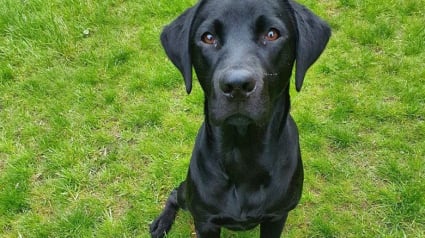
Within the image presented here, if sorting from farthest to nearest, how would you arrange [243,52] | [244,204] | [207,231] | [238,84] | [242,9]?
[207,231], [244,204], [242,9], [243,52], [238,84]

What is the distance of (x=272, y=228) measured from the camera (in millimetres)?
2988

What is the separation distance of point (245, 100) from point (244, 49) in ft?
0.72

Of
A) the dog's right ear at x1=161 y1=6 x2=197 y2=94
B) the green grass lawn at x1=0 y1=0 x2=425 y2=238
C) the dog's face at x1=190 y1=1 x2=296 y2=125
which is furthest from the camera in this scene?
the green grass lawn at x1=0 y1=0 x2=425 y2=238

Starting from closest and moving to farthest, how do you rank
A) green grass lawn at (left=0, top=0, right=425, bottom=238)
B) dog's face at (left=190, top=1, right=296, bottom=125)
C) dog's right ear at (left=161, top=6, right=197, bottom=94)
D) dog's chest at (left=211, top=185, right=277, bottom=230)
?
dog's face at (left=190, top=1, right=296, bottom=125) < dog's right ear at (left=161, top=6, right=197, bottom=94) < dog's chest at (left=211, top=185, right=277, bottom=230) < green grass lawn at (left=0, top=0, right=425, bottom=238)

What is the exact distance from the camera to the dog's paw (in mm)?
3457

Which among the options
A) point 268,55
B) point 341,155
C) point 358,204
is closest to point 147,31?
point 341,155

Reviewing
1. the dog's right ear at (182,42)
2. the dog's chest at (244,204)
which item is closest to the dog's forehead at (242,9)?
the dog's right ear at (182,42)

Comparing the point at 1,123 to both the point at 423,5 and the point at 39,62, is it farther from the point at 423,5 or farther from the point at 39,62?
the point at 423,5

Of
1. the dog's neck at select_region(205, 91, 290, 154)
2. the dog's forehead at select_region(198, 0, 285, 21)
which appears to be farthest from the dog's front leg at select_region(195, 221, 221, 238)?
the dog's forehead at select_region(198, 0, 285, 21)

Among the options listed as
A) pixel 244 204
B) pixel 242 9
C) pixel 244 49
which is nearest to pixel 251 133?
pixel 244 204

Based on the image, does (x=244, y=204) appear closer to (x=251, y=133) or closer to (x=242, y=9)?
(x=251, y=133)

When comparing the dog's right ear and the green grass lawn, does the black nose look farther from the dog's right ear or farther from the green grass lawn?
the green grass lawn

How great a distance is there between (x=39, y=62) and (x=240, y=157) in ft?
8.85

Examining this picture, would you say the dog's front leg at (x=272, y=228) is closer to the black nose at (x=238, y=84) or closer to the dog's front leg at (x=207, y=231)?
the dog's front leg at (x=207, y=231)
